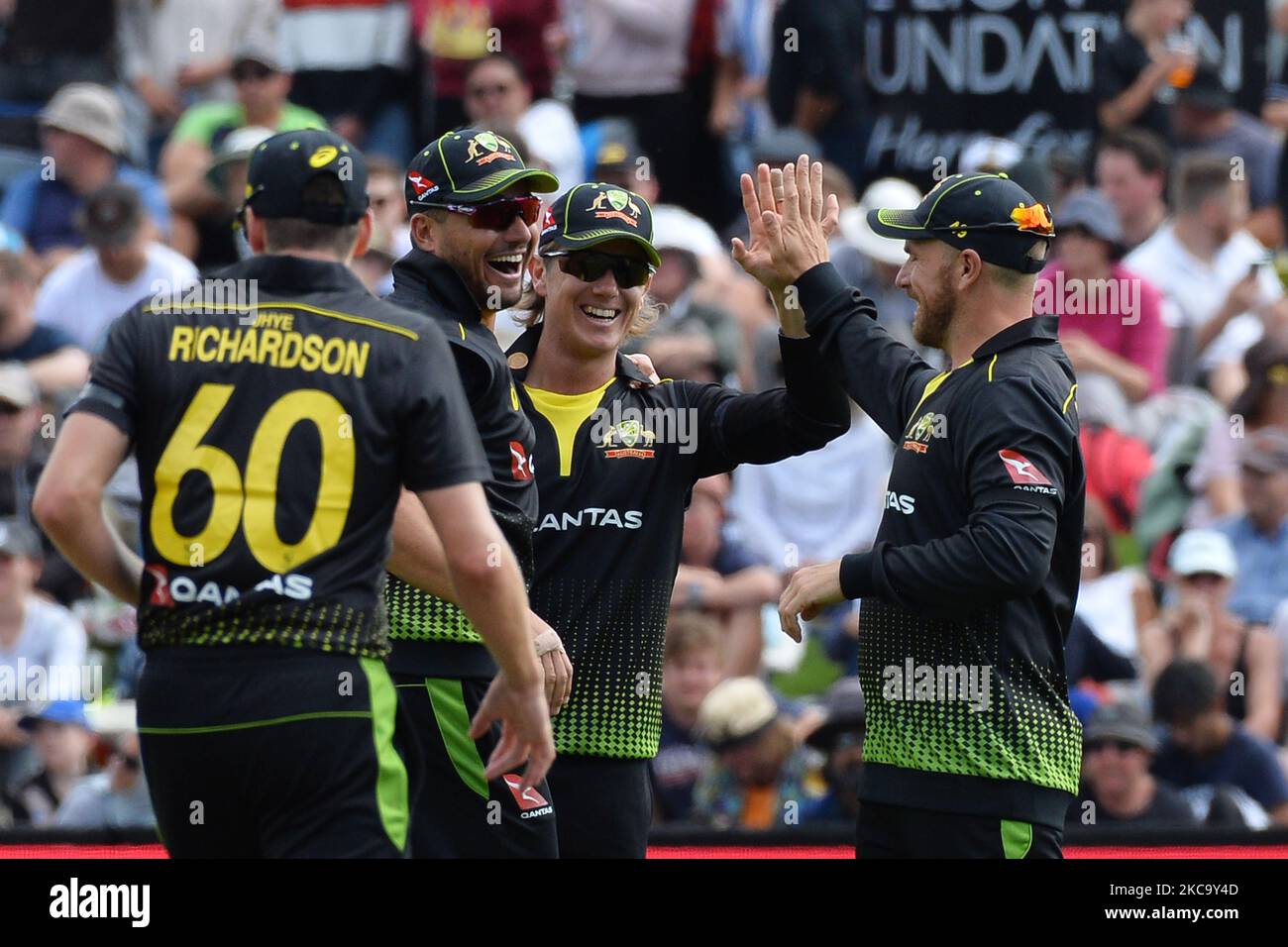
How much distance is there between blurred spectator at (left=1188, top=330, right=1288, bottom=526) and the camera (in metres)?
9.62

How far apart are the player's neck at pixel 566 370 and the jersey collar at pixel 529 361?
4 cm

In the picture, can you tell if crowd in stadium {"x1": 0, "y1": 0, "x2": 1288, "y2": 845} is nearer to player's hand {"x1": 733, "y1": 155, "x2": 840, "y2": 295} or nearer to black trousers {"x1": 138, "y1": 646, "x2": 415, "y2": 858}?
player's hand {"x1": 733, "y1": 155, "x2": 840, "y2": 295}

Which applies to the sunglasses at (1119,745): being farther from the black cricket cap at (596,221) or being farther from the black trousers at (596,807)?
the black cricket cap at (596,221)

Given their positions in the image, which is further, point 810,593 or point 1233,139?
point 1233,139

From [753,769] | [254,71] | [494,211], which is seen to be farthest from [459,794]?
[254,71]

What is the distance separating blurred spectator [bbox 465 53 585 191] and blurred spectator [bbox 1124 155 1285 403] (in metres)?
2.95

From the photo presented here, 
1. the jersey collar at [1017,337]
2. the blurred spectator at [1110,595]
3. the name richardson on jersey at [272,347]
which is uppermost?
the jersey collar at [1017,337]

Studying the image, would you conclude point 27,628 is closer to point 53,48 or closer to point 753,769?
point 753,769

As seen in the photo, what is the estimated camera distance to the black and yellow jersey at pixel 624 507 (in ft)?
18.6

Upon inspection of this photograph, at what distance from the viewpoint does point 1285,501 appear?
9.33 meters

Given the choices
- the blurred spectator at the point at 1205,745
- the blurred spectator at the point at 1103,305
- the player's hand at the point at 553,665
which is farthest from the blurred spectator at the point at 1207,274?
the player's hand at the point at 553,665

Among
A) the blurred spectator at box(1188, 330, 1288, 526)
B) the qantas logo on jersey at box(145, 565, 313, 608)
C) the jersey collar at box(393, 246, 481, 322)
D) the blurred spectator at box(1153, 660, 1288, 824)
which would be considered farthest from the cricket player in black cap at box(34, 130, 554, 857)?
the blurred spectator at box(1188, 330, 1288, 526)

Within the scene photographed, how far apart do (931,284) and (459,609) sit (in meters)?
1.45

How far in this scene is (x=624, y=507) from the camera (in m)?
5.72
